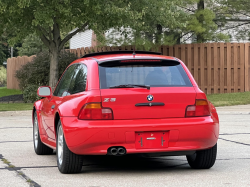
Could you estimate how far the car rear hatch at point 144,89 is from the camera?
6.33 meters

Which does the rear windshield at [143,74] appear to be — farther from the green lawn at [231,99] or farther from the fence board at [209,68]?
the fence board at [209,68]

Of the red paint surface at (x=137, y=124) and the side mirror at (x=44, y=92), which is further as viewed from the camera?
the side mirror at (x=44, y=92)

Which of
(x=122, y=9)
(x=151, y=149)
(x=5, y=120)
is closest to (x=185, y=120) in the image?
(x=151, y=149)

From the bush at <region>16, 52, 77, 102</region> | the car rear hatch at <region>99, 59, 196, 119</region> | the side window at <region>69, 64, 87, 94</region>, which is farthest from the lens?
the bush at <region>16, 52, 77, 102</region>

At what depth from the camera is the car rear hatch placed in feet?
20.8

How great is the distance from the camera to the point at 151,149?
633cm

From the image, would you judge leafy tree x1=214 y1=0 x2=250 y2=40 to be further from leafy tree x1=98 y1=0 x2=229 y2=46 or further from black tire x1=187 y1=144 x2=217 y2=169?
black tire x1=187 y1=144 x2=217 y2=169

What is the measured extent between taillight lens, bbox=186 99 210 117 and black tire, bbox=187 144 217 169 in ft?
1.89

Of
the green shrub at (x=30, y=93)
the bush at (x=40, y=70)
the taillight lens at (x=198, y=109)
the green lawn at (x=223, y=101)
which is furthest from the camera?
the bush at (x=40, y=70)

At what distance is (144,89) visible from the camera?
6.46 m

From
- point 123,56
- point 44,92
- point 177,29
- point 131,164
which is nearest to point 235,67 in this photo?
point 177,29

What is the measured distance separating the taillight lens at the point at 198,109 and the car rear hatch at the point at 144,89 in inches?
2.4

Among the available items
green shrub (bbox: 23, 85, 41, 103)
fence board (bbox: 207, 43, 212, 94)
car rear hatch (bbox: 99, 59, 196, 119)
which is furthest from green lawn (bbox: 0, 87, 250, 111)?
car rear hatch (bbox: 99, 59, 196, 119)

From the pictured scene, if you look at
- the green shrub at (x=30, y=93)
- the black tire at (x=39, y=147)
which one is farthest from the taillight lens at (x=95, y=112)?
the green shrub at (x=30, y=93)
